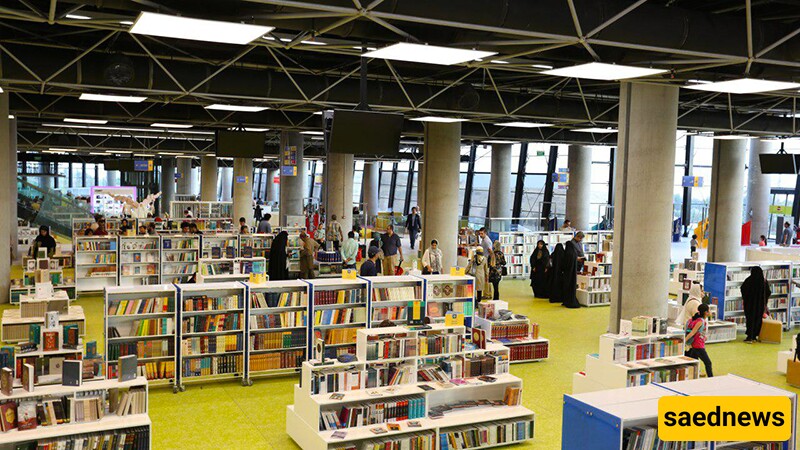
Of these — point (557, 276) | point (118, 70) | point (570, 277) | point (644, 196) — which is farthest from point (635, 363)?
point (118, 70)

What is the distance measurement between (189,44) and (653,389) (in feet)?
28.8

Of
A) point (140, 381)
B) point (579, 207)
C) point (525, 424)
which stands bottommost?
point (525, 424)

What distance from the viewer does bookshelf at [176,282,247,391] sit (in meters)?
10.4

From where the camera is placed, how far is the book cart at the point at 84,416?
6.85m

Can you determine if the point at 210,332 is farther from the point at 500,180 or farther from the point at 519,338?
the point at 500,180

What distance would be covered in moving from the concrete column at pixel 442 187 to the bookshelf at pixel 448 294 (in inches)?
249

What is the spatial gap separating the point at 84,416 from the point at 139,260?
1138cm

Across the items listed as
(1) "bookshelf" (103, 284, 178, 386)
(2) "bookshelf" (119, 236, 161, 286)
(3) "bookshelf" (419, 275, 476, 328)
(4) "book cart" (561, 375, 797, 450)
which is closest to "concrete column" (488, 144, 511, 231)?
(2) "bookshelf" (119, 236, 161, 286)

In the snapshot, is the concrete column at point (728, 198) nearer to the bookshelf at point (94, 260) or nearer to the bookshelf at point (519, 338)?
the bookshelf at point (519, 338)

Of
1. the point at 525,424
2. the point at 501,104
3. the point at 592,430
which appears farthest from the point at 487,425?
the point at 501,104

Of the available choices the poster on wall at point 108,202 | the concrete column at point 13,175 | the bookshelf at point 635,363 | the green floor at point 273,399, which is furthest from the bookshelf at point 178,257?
the poster on wall at point 108,202

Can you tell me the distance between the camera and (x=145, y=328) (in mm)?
10227

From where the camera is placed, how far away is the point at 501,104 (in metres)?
15.3

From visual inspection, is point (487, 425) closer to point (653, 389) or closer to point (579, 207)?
point (653, 389)
